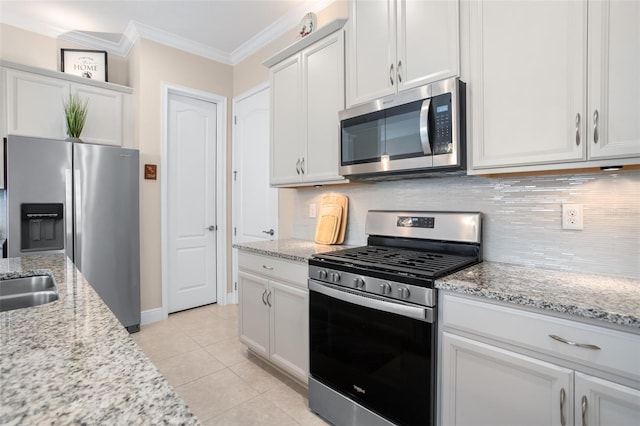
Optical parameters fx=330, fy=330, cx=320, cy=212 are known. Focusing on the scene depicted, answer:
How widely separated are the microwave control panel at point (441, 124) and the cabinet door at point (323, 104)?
67 cm

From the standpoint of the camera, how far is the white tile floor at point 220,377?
189 cm

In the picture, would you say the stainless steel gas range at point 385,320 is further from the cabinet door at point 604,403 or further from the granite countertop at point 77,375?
the granite countertop at point 77,375

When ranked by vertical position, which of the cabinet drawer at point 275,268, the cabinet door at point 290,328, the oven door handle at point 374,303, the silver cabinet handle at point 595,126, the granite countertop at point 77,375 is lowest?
the cabinet door at point 290,328

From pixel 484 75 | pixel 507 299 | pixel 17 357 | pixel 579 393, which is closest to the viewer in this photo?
pixel 17 357

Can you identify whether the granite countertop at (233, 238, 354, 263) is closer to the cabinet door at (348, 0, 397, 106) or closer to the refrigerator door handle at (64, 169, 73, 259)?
the cabinet door at (348, 0, 397, 106)

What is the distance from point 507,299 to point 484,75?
1019 mm

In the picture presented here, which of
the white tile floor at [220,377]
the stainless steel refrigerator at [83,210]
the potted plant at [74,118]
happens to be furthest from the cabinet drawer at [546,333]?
the potted plant at [74,118]

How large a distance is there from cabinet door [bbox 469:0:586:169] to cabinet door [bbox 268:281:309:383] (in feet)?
4.09

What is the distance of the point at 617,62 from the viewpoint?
1220 mm

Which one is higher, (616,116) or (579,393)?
(616,116)

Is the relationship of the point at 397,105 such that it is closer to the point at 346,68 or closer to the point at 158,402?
the point at 346,68

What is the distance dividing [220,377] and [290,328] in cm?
68

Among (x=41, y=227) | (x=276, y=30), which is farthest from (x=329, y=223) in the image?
(x=41, y=227)

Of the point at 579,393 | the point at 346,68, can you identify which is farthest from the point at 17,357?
the point at 346,68
